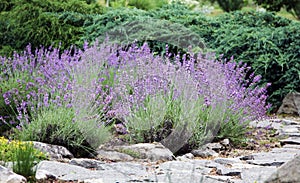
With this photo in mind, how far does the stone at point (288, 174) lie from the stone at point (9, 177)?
4.66ft

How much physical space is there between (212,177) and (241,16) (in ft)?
20.3

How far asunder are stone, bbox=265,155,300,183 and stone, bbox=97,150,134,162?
6.56ft

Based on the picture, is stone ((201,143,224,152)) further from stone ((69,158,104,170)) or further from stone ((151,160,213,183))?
stone ((69,158,104,170))

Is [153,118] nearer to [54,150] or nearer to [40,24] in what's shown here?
[54,150]

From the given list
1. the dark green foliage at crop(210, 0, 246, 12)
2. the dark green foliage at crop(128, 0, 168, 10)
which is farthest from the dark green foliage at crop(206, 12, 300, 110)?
the dark green foliage at crop(210, 0, 246, 12)

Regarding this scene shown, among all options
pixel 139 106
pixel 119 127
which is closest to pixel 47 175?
pixel 139 106

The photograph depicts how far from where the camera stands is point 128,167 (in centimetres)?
378

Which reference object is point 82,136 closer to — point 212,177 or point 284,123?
point 212,177

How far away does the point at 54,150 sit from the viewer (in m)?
4.21

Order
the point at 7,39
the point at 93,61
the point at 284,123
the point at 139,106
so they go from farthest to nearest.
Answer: the point at 7,39 → the point at 284,123 → the point at 93,61 → the point at 139,106

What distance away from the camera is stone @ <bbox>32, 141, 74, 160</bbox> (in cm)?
412

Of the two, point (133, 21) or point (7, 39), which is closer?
point (133, 21)

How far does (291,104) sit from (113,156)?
3.87 m

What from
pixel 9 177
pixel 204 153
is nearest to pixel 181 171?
pixel 204 153
